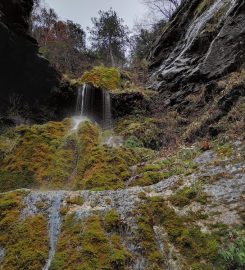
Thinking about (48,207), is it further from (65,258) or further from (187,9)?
(187,9)

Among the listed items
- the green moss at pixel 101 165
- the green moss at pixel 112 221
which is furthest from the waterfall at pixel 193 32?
the green moss at pixel 112 221

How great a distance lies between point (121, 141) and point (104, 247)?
7.73m

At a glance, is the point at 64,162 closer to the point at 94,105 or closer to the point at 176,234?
the point at 176,234

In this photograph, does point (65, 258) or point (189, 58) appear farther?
point (189, 58)

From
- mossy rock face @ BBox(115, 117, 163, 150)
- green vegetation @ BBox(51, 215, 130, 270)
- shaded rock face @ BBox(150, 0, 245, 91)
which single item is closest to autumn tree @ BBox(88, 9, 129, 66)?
shaded rock face @ BBox(150, 0, 245, 91)

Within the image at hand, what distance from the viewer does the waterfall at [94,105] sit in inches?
650

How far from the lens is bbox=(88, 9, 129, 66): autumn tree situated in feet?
110

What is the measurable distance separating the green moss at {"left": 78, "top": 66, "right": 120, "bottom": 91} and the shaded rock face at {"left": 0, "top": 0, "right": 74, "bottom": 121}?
2219 mm

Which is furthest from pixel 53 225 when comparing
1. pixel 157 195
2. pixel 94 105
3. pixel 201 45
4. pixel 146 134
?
pixel 201 45

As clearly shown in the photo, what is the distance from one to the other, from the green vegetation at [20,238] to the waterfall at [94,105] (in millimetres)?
10363

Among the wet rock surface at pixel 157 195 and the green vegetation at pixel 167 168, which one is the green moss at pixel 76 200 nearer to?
the wet rock surface at pixel 157 195

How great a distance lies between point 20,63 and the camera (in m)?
15.8

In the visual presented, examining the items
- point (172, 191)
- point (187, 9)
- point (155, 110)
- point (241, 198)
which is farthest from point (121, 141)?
point (187, 9)

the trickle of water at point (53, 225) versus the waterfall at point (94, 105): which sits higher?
the waterfall at point (94, 105)
